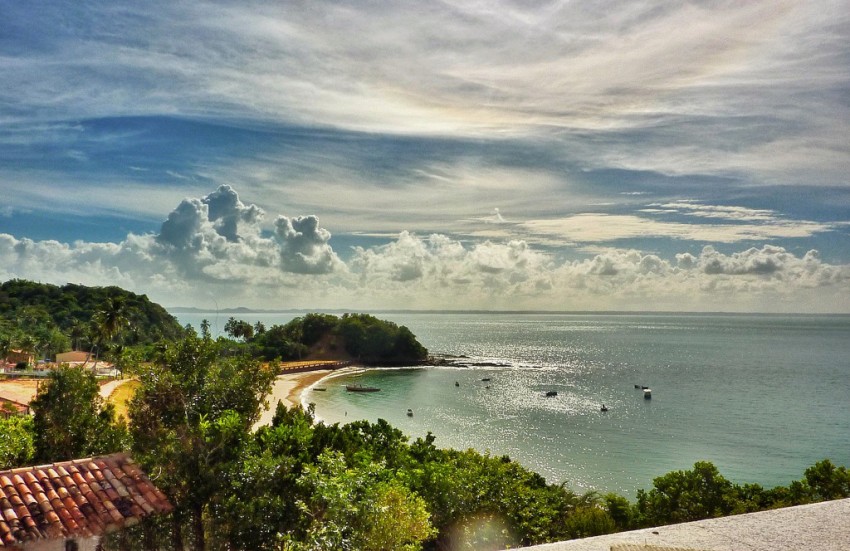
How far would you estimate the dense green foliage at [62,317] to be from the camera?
77375 mm

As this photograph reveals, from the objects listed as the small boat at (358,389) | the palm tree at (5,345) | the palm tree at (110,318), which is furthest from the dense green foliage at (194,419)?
the palm tree at (5,345)

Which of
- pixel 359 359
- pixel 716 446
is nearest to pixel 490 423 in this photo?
pixel 716 446

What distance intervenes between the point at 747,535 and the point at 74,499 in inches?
419

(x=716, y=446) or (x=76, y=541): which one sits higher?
(x=76, y=541)

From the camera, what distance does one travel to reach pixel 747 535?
7.18 m

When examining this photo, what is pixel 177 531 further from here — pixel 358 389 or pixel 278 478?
pixel 358 389

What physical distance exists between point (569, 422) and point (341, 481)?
160ft

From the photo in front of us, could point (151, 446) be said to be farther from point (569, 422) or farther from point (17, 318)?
point (17, 318)

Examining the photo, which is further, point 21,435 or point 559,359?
point 559,359

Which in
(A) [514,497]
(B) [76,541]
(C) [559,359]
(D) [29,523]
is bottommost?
(C) [559,359]

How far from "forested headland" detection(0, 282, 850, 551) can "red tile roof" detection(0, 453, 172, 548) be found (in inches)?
23.0

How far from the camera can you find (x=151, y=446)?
37.5 ft

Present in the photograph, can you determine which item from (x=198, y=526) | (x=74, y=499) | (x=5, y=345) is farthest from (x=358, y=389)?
(x=74, y=499)

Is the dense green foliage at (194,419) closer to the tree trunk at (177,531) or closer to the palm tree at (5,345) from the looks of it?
the tree trunk at (177,531)
